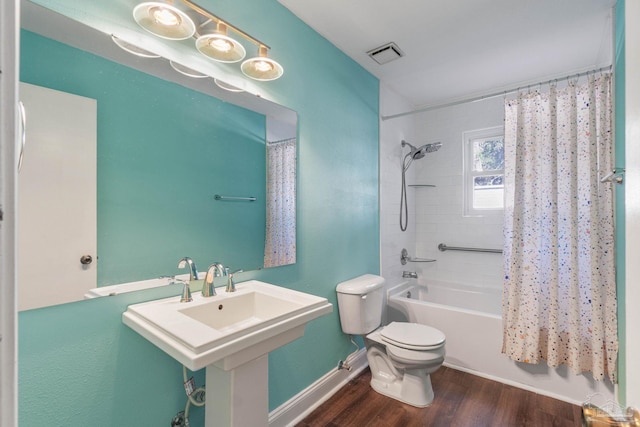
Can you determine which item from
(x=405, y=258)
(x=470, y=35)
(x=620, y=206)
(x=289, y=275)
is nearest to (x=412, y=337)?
(x=289, y=275)

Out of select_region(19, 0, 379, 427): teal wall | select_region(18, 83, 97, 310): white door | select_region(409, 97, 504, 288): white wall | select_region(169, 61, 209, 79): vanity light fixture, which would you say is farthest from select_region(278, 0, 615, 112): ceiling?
select_region(18, 83, 97, 310): white door

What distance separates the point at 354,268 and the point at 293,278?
70 centimetres

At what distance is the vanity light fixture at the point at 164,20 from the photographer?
116cm

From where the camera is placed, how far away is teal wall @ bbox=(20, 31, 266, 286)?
44.9 inches

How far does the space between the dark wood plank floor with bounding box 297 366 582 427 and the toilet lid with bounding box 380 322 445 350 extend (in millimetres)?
432

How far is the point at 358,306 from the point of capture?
87.3 inches

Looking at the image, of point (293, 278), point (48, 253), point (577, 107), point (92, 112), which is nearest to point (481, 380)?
point (293, 278)

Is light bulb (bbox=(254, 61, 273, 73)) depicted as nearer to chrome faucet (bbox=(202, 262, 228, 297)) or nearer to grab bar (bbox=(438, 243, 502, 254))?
chrome faucet (bbox=(202, 262, 228, 297))

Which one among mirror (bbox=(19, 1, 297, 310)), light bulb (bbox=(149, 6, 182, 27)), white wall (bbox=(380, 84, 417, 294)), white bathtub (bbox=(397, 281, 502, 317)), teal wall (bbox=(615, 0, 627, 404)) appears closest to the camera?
mirror (bbox=(19, 1, 297, 310))

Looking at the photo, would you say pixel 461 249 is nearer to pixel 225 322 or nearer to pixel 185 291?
pixel 225 322

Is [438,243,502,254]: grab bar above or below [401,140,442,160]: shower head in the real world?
below

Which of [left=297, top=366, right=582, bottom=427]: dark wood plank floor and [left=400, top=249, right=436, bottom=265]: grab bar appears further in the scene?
[left=400, top=249, right=436, bottom=265]: grab bar

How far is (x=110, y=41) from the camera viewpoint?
45.7 inches

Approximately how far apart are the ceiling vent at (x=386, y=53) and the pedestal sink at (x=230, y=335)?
194cm
